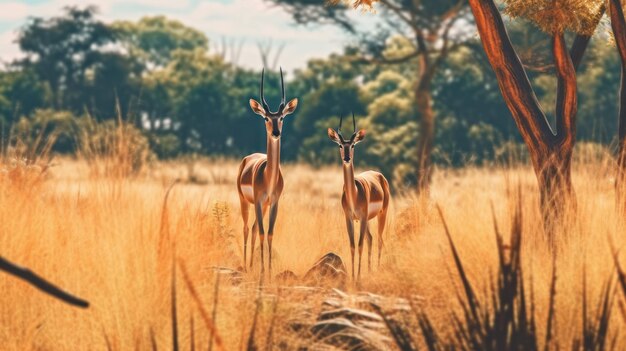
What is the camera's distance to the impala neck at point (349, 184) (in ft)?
23.8

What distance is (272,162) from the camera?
7371mm

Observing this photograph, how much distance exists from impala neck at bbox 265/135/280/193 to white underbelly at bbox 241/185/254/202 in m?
0.40

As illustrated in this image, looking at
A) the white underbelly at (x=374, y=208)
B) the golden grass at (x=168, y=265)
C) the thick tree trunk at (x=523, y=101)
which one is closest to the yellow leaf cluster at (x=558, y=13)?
the thick tree trunk at (x=523, y=101)

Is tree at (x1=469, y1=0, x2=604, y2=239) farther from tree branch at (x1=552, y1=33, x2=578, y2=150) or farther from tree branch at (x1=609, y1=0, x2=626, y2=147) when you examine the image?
tree branch at (x1=609, y1=0, x2=626, y2=147)

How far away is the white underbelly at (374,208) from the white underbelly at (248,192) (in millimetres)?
988

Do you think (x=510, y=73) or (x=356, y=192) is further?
(x=510, y=73)

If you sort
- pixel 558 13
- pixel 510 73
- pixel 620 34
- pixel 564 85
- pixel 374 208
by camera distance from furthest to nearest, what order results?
pixel 620 34 → pixel 564 85 → pixel 558 13 → pixel 510 73 → pixel 374 208

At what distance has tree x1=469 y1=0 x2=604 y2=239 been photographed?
32.2 feet

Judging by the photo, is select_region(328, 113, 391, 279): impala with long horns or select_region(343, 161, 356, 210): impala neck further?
select_region(343, 161, 356, 210): impala neck

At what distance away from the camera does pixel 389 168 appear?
2817 centimetres

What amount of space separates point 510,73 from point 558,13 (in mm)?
1021

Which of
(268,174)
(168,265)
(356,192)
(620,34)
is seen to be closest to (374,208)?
(356,192)

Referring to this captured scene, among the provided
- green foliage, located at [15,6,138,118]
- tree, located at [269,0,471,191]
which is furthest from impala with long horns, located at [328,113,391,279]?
green foliage, located at [15,6,138,118]

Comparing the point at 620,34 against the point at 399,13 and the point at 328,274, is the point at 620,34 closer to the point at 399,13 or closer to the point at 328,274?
the point at 328,274
